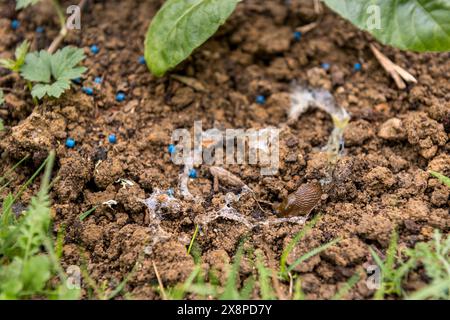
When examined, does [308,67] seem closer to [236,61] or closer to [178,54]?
[236,61]

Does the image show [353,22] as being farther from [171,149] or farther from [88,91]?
[88,91]

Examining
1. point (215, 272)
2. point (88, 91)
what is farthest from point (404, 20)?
point (88, 91)

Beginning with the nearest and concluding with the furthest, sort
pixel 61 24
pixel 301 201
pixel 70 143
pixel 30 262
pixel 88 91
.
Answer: pixel 30 262 → pixel 301 201 → pixel 70 143 → pixel 88 91 → pixel 61 24

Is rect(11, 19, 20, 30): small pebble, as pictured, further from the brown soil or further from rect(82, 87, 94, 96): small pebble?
rect(82, 87, 94, 96): small pebble

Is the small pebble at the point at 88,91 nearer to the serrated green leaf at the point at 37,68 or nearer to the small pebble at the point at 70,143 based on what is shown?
the serrated green leaf at the point at 37,68

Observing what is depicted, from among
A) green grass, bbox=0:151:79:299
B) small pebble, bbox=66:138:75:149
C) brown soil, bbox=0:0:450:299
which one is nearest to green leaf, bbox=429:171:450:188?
brown soil, bbox=0:0:450:299

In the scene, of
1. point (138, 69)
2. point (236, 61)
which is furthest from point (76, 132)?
point (236, 61)
